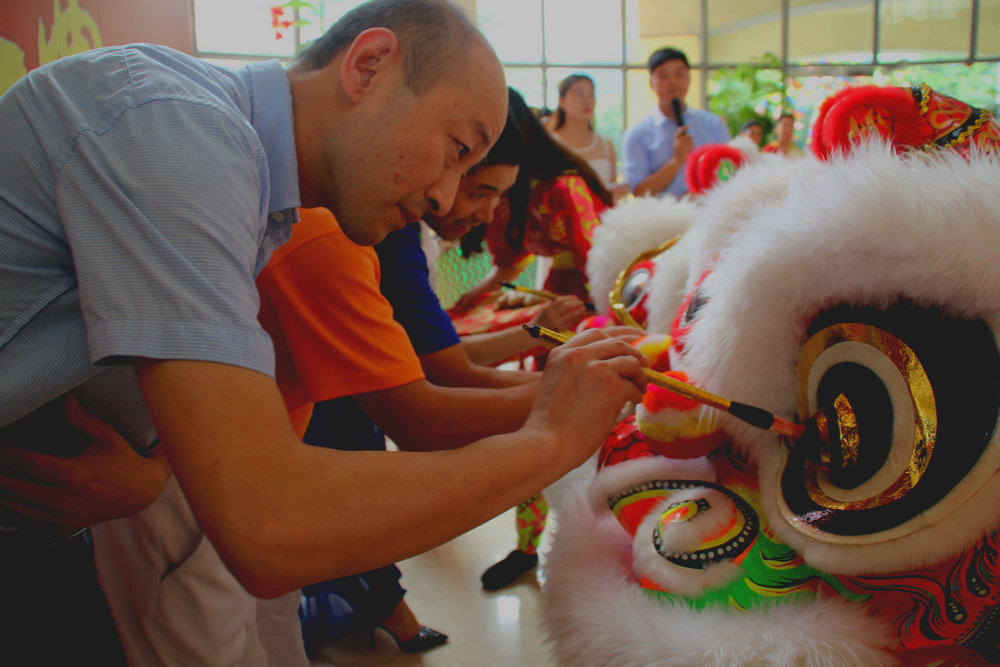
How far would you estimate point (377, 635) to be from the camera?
5.19ft

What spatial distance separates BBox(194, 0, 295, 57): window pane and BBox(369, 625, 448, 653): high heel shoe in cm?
530

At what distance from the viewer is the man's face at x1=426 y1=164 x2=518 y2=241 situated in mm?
1390

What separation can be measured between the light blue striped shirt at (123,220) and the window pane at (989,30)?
9.72 meters

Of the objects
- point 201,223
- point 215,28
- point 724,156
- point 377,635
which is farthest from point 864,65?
point 201,223

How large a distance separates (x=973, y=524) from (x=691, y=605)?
28 cm

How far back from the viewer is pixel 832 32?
7.91 m

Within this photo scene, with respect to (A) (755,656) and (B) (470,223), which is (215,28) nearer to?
(B) (470,223)

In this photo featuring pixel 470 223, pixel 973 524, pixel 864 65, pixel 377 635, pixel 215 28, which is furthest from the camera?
pixel 864 65

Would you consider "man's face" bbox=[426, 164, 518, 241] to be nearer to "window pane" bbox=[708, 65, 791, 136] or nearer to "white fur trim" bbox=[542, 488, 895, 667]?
"white fur trim" bbox=[542, 488, 895, 667]

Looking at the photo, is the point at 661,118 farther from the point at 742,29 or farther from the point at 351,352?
the point at 742,29

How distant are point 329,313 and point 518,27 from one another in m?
6.63

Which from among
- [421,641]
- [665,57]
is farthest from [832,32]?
[421,641]

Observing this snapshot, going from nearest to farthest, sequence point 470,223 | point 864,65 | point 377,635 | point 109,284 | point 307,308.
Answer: point 109,284
point 307,308
point 470,223
point 377,635
point 864,65

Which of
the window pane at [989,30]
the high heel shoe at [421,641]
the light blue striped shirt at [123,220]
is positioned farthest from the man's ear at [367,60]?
the window pane at [989,30]
